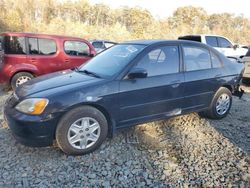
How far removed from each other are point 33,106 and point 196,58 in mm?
2956

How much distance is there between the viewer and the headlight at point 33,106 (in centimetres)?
362

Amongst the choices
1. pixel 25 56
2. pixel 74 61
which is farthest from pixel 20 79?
pixel 74 61

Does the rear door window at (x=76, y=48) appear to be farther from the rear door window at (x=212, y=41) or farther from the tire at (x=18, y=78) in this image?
the rear door window at (x=212, y=41)

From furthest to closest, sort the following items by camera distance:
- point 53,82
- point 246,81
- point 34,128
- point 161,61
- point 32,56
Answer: point 246,81 → point 32,56 → point 161,61 → point 53,82 → point 34,128

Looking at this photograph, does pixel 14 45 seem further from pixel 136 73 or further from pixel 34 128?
pixel 136 73

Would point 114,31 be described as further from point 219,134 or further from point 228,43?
point 219,134

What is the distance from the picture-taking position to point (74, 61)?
25.7 ft

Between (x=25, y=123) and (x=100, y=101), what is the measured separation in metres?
1.04

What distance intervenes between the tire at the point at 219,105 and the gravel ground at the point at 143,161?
499 mm

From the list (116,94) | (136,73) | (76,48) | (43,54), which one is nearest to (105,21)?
(76,48)

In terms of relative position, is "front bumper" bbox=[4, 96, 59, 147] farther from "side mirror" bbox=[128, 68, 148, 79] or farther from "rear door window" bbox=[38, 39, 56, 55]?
"rear door window" bbox=[38, 39, 56, 55]

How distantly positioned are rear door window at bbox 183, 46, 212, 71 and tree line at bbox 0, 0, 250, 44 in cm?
2356

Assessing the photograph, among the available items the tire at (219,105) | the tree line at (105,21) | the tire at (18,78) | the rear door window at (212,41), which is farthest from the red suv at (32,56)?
the tree line at (105,21)

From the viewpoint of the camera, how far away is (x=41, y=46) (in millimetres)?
7500
